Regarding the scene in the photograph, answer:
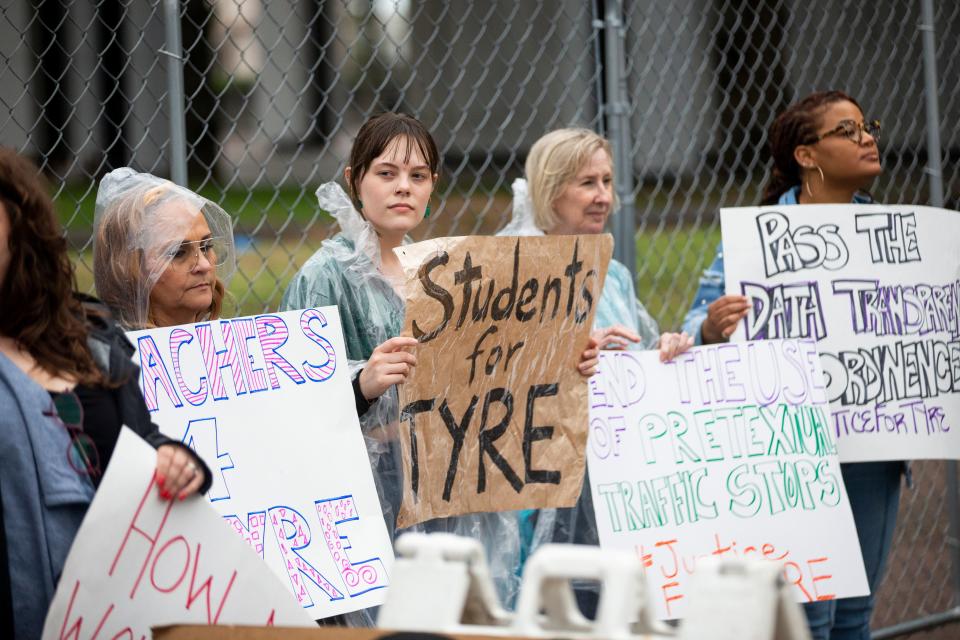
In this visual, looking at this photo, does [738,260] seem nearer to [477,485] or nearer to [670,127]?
Result: [477,485]

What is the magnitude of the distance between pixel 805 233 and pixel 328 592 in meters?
1.77

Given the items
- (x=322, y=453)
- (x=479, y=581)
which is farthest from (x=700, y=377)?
(x=479, y=581)

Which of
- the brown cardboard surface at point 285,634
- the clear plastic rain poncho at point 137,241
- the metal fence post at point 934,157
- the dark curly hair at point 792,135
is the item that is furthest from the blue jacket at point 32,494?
the metal fence post at point 934,157

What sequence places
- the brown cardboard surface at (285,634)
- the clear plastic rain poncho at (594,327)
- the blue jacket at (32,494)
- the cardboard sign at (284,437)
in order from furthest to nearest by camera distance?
the clear plastic rain poncho at (594,327)
the cardboard sign at (284,437)
the blue jacket at (32,494)
the brown cardboard surface at (285,634)

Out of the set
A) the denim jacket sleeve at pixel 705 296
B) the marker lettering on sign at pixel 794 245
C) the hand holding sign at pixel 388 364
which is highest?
the marker lettering on sign at pixel 794 245

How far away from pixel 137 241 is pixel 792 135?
80.3 inches

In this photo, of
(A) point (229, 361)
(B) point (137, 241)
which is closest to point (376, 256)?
(A) point (229, 361)

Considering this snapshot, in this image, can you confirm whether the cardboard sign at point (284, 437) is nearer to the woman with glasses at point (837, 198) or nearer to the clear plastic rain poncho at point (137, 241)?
the clear plastic rain poncho at point (137, 241)

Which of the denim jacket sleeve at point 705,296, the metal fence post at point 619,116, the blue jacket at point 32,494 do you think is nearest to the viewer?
the blue jacket at point 32,494

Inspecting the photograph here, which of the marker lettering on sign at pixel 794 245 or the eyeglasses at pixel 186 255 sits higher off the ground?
the marker lettering on sign at pixel 794 245

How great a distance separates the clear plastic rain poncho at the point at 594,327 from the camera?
337 centimetres

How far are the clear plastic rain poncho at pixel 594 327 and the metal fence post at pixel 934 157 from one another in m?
1.58

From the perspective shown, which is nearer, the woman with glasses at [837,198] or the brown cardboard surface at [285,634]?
the brown cardboard surface at [285,634]

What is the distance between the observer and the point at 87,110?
12211 mm
